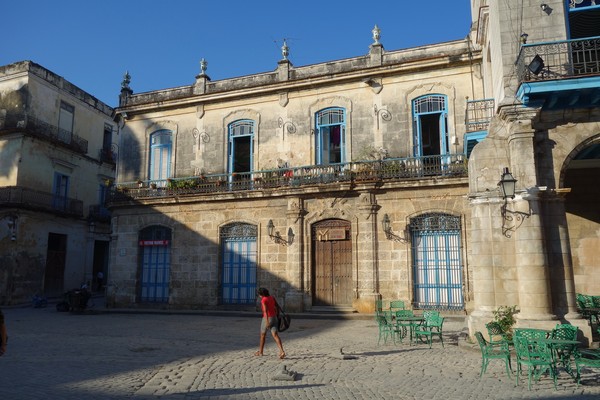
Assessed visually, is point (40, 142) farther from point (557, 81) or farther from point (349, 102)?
point (557, 81)

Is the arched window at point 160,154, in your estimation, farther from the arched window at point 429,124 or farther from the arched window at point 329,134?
the arched window at point 429,124

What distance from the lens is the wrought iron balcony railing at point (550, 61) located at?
8898mm

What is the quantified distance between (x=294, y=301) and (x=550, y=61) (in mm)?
10641

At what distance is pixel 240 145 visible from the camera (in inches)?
742

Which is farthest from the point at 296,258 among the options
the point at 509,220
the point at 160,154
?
the point at 509,220

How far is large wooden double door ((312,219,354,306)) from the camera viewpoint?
15.8 m

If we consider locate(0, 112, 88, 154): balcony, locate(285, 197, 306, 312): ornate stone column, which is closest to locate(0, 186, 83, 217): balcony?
locate(0, 112, 88, 154): balcony

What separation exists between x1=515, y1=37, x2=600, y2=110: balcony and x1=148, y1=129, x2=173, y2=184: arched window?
1448 centimetres

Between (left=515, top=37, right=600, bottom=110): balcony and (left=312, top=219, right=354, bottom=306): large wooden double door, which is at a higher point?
(left=515, top=37, right=600, bottom=110): balcony

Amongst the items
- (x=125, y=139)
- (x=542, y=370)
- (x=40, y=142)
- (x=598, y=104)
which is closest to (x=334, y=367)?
(x=542, y=370)

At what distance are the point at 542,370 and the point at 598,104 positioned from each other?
5.55 m

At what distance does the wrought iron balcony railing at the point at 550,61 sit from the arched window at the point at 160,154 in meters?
14.5

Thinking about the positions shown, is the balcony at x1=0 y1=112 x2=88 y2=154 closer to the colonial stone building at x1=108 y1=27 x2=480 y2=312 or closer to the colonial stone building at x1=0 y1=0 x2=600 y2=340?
the colonial stone building at x1=0 y1=0 x2=600 y2=340

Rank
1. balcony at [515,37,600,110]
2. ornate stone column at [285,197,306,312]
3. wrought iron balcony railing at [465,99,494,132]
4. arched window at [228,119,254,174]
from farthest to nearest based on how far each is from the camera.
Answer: arched window at [228,119,254,174] < ornate stone column at [285,197,306,312] < wrought iron balcony railing at [465,99,494,132] < balcony at [515,37,600,110]
